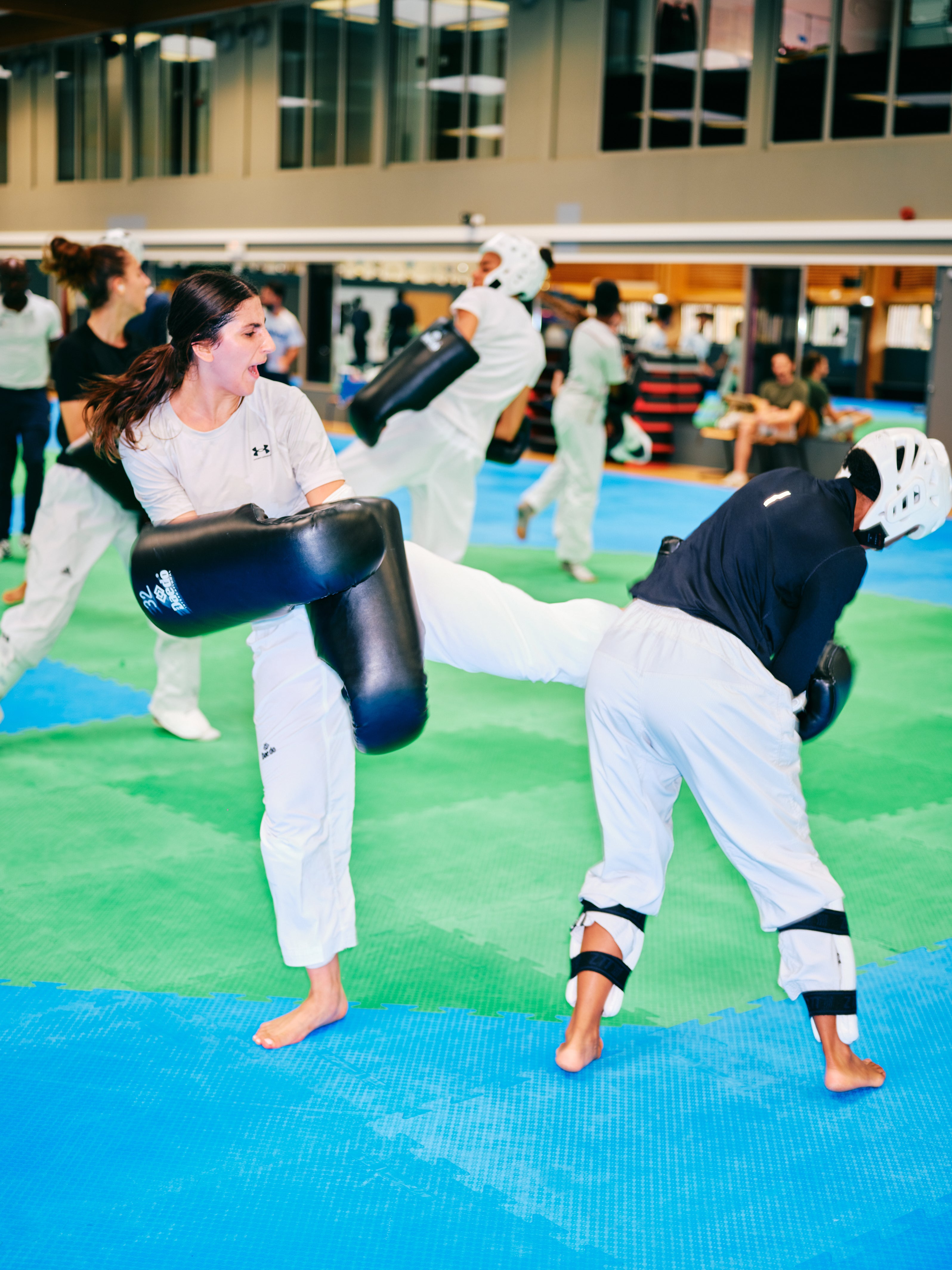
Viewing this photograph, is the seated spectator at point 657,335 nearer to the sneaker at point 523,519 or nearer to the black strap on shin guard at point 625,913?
the sneaker at point 523,519

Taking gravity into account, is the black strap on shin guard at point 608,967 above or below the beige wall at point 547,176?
below

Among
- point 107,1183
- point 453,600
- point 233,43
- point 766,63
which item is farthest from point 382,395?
point 233,43

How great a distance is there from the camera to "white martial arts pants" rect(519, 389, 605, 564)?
25.2 ft

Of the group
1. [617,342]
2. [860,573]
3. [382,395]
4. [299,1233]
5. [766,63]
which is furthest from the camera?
[766,63]

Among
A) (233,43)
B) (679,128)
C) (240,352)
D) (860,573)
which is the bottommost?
(860,573)

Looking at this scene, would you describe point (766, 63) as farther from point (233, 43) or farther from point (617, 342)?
point (233, 43)

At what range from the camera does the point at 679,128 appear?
14.5 metres

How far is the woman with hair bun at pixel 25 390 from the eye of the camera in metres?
7.29

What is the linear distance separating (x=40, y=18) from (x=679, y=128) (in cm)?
1058

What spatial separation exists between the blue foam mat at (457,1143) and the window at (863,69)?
12.2 m

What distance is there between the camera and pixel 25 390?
758cm

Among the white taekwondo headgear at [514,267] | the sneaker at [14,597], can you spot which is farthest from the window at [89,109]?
the white taekwondo headgear at [514,267]

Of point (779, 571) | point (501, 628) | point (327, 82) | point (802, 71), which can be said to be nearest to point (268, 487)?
point (501, 628)

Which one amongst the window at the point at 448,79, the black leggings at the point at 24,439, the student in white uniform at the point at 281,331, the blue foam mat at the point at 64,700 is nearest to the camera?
the blue foam mat at the point at 64,700
